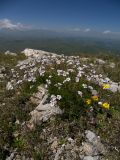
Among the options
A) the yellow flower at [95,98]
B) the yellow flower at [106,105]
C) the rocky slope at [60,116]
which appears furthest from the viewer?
the yellow flower at [95,98]

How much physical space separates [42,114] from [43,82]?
2.09m

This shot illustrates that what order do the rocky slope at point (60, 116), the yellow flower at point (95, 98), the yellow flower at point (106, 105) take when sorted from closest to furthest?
1. the rocky slope at point (60, 116)
2. the yellow flower at point (106, 105)
3. the yellow flower at point (95, 98)

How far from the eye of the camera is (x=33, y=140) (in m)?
8.23

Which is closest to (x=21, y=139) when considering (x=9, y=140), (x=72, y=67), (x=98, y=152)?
(x=9, y=140)

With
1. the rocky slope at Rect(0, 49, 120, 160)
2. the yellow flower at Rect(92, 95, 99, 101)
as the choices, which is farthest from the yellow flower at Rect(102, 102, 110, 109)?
the yellow flower at Rect(92, 95, 99, 101)

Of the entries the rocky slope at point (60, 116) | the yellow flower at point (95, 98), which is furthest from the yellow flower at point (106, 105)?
the yellow flower at point (95, 98)

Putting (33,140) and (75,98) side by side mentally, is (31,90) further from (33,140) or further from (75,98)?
(33,140)

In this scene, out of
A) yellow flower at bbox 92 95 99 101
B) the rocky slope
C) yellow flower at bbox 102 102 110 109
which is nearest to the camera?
the rocky slope

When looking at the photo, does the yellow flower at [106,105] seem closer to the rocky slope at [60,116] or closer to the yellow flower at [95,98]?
the rocky slope at [60,116]

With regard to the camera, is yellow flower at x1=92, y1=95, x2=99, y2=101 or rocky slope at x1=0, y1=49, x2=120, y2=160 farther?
yellow flower at x1=92, y1=95, x2=99, y2=101

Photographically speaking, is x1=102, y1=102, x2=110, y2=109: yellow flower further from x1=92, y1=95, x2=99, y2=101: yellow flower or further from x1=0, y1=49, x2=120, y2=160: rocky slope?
x1=92, y1=95, x2=99, y2=101: yellow flower

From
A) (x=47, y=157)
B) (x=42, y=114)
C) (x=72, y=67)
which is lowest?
(x=47, y=157)

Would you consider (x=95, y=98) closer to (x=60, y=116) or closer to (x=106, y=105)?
(x=106, y=105)

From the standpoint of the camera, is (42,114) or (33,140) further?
(42,114)
